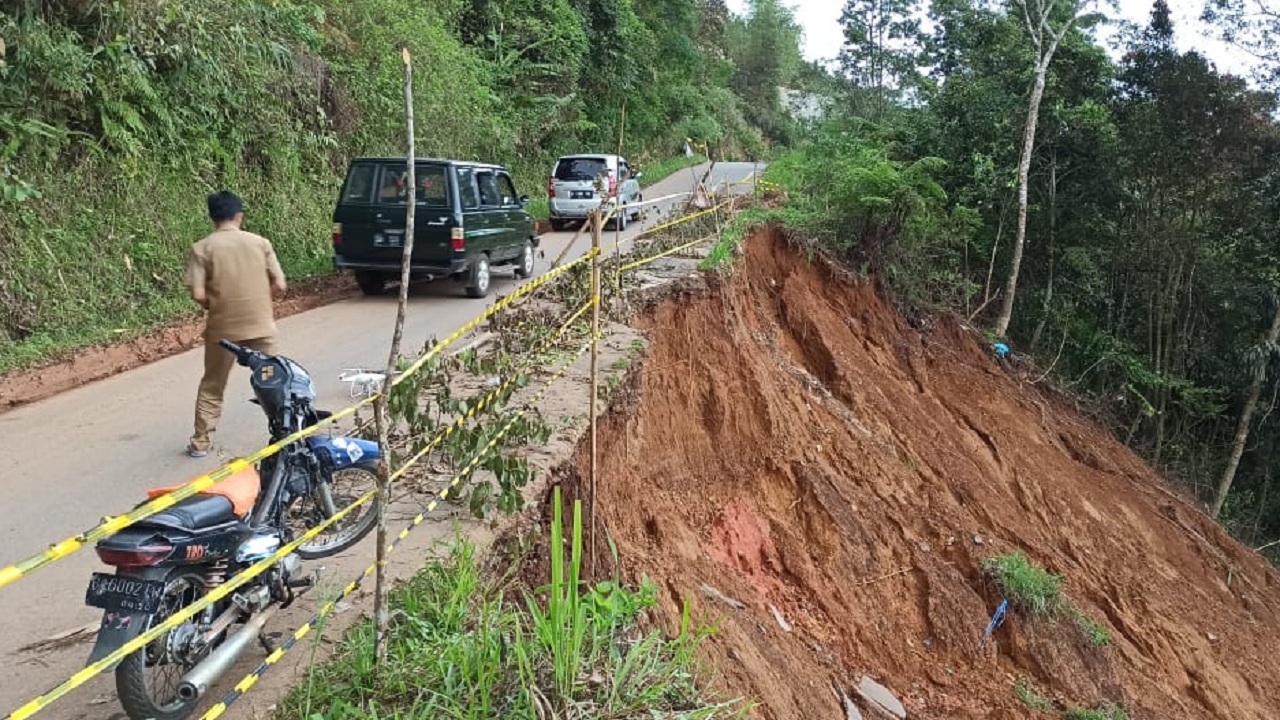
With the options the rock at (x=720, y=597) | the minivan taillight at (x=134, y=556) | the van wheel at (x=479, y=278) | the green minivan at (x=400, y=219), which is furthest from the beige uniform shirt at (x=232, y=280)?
the van wheel at (x=479, y=278)

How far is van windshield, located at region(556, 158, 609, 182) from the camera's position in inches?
762

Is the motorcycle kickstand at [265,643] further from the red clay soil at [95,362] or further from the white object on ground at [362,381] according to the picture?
the red clay soil at [95,362]

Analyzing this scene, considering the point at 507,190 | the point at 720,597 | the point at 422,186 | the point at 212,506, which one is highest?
the point at 422,186

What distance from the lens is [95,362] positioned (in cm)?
793

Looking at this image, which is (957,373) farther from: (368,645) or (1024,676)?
(368,645)

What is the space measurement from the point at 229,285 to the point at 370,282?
20.1ft

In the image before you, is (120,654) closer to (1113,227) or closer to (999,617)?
(999,617)

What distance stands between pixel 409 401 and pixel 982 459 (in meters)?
10.6

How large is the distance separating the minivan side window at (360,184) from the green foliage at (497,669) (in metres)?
8.23

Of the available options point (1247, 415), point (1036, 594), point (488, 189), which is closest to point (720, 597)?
point (1036, 594)

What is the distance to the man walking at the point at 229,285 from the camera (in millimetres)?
5574

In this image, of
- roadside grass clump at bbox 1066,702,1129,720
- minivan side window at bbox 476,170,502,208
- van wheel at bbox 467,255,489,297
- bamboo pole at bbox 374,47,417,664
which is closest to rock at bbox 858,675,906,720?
roadside grass clump at bbox 1066,702,1129,720

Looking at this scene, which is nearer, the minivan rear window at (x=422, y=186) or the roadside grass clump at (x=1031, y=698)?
the roadside grass clump at (x=1031, y=698)

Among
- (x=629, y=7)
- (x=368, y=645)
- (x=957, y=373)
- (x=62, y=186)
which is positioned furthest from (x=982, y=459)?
(x=629, y=7)
